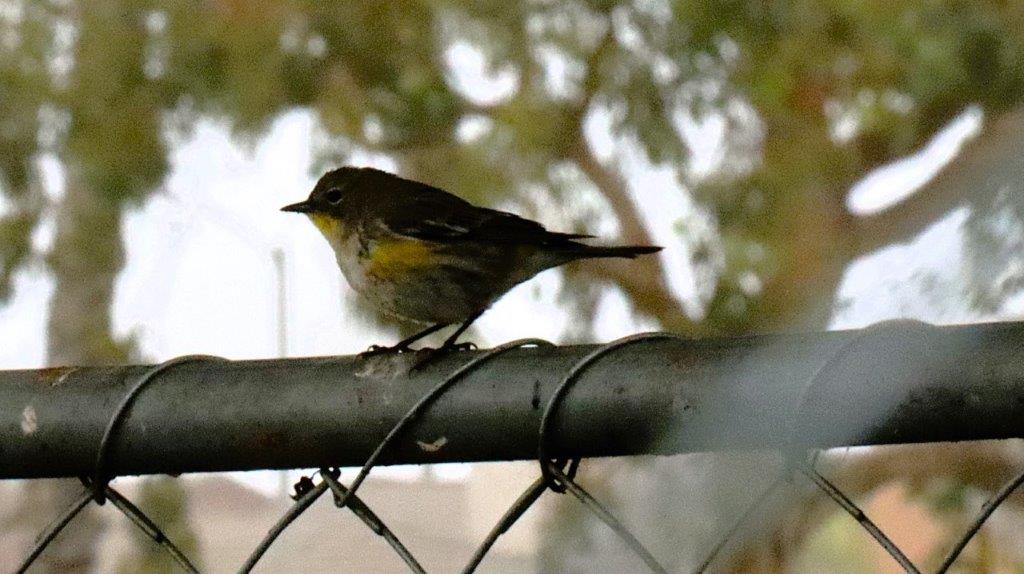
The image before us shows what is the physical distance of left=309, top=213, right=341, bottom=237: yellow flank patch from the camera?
5.75 ft

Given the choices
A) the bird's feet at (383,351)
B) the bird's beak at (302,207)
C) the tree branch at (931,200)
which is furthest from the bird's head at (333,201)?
the tree branch at (931,200)

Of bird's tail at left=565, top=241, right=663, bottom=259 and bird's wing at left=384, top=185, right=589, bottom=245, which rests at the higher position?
bird's wing at left=384, top=185, right=589, bottom=245

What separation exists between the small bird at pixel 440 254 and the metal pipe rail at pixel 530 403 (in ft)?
2.50

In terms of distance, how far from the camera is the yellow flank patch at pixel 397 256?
162 centimetres

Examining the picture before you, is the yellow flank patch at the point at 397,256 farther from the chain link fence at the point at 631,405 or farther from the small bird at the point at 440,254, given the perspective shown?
the chain link fence at the point at 631,405

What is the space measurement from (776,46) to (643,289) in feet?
2.28

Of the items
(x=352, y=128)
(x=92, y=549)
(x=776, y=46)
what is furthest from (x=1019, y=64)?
(x=92, y=549)

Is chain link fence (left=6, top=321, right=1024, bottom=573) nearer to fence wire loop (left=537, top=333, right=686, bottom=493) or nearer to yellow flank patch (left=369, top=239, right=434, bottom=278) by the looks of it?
fence wire loop (left=537, top=333, right=686, bottom=493)

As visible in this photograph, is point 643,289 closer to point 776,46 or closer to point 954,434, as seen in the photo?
point 776,46

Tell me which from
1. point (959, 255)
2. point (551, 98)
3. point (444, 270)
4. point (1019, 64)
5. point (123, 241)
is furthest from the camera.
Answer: point (123, 241)

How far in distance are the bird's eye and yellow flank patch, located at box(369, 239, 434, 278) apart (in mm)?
169

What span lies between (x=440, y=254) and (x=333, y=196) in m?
0.28

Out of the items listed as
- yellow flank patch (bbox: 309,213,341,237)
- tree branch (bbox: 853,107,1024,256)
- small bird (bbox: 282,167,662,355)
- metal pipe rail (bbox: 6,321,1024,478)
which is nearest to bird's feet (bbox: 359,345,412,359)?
metal pipe rail (bbox: 6,321,1024,478)

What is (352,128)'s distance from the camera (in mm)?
3678
